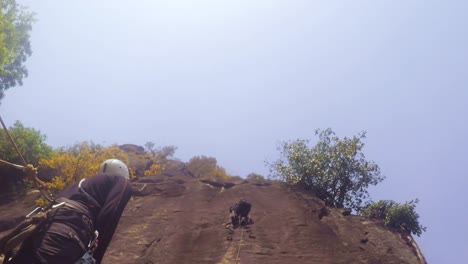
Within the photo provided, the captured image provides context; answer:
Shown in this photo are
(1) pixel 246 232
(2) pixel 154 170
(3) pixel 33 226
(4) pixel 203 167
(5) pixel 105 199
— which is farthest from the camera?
(4) pixel 203 167

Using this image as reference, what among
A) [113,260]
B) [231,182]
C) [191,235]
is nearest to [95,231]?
[113,260]

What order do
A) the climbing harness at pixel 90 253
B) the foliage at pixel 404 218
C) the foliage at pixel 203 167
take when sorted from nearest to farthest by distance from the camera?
the climbing harness at pixel 90 253 → the foliage at pixel 404 218 → the foliage at pixel 203 167

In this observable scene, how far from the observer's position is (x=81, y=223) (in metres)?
4.13

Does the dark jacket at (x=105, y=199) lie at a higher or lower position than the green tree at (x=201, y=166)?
lower

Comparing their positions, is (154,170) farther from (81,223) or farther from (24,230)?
(24,230)

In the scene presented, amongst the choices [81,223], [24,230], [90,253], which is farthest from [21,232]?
[90,253]

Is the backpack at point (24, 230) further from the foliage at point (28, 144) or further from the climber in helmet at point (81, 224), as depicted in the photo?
the foliage at point (28, 144)

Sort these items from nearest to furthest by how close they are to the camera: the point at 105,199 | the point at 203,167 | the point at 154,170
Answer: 1. the point at 105,199
2. the point at 154,170
3. the point at 203,167

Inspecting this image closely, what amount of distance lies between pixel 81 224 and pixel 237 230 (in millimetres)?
6876

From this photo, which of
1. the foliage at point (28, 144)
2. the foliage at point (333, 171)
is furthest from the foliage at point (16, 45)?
the foliage at point (333, 171)

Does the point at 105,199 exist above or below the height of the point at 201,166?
below

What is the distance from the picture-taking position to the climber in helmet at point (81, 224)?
12.0 ft

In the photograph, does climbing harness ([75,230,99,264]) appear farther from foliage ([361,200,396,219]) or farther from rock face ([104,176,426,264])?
foliage ([361,200,396,219])

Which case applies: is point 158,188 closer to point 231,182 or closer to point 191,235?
point 231,182
